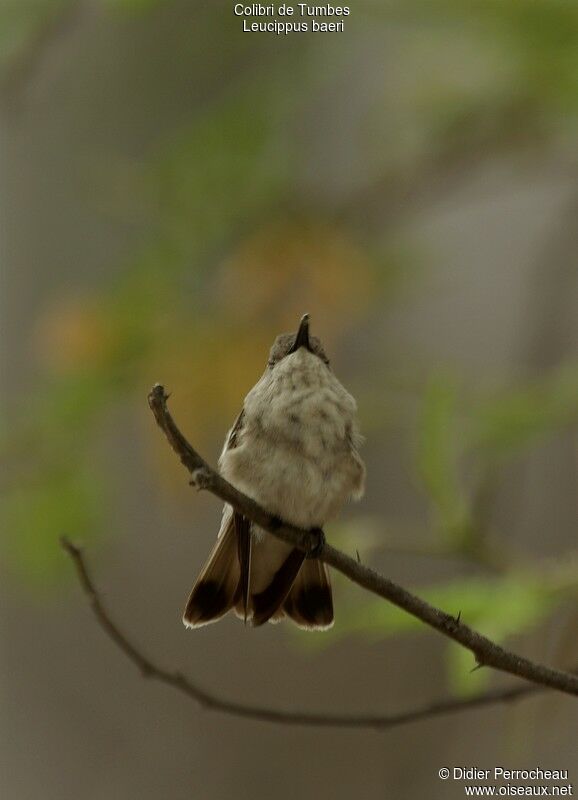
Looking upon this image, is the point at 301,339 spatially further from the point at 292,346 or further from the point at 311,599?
the point at 311,599

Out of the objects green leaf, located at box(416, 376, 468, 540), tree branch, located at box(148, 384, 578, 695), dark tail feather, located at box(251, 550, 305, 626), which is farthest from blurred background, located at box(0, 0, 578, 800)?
tree branch, located at box(148, 384, 578, 695)

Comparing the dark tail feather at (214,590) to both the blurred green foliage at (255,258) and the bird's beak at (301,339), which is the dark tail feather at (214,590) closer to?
the bird's beak at (301,339)

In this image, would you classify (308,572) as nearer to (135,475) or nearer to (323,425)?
(323,425)

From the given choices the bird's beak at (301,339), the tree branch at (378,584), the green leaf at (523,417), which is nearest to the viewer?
the tree branch at (378,584)

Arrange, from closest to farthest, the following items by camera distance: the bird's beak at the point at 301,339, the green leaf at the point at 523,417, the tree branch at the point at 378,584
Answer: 1. the tree branch at the point at 378,584
2. the bird's beak at the point at 301,339
3. the green leaf at the point at 523,417

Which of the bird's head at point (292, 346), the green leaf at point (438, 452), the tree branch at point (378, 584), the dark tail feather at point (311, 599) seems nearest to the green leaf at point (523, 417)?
the green leaf at point (438, 452)

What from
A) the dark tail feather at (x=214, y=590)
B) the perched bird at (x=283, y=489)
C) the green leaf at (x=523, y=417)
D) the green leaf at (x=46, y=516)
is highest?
the green leaf at (x=523, y=417)

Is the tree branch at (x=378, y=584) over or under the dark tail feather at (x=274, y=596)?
under
